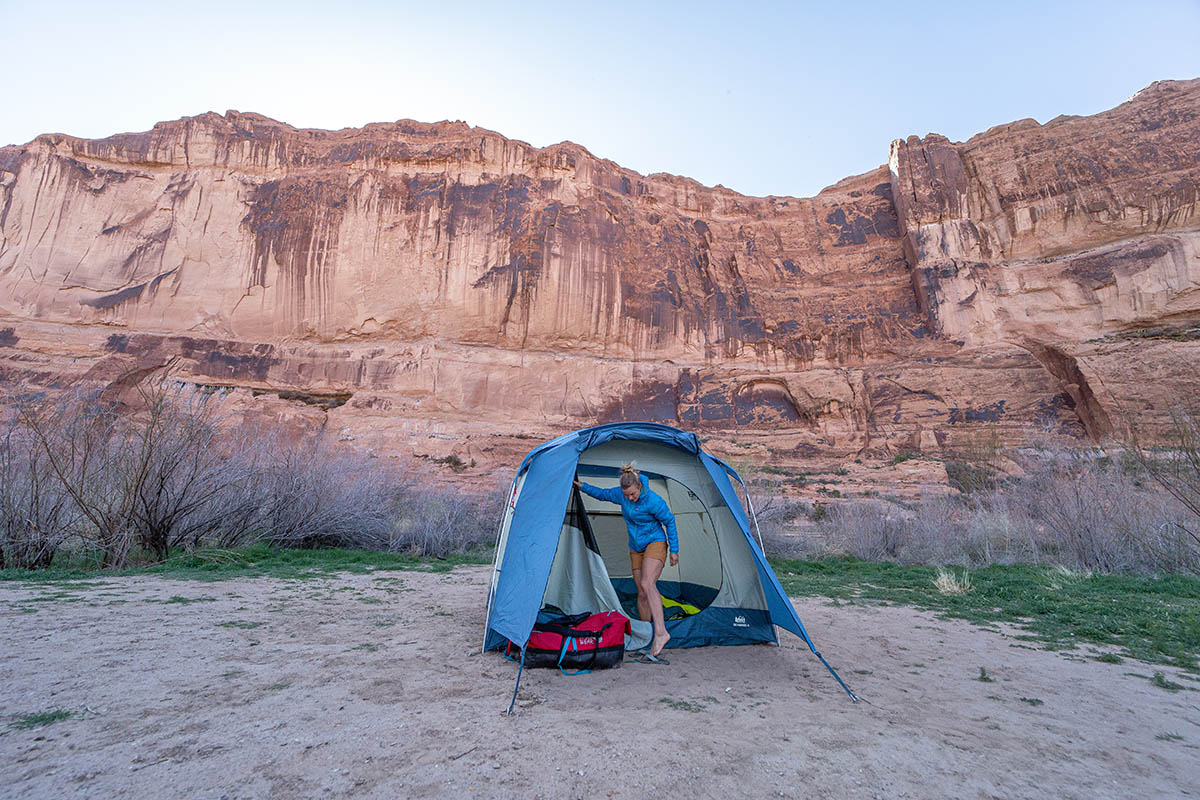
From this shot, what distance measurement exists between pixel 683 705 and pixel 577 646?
38.3 inches

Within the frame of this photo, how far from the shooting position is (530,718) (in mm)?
3174

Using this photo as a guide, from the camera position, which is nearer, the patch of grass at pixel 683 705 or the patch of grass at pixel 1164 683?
the patch of grass at pixel 683 705

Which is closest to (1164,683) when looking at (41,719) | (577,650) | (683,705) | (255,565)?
(683,705)

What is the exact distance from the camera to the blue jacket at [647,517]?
461 centimetres

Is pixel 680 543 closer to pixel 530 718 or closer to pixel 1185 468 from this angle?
pixel 530 718

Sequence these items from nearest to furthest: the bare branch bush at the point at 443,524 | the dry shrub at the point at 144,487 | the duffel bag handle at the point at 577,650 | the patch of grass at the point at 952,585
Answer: the duffel bag handle at the point at 577,650 → the dry shrub at the point at 144,487 → the patch of grass at the point at 952,585 → the bare branch bush at the point at 443,524

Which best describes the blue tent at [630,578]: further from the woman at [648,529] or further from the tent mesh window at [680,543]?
the woman at [648,529]

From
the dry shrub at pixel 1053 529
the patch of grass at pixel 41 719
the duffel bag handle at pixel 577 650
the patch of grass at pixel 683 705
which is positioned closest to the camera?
the patch of grass at pixel 41 719

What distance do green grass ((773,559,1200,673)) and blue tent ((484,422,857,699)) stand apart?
2.79 m

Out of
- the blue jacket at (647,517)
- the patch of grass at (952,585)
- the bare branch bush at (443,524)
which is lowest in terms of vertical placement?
the bare branch bush at (443,524)

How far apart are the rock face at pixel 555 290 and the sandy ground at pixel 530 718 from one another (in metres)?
20.0

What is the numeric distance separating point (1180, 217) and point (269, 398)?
44597mm

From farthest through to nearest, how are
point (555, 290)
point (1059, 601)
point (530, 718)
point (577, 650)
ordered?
point (555, 290), point (1059, 601), point (577, 650), point (530, 718)

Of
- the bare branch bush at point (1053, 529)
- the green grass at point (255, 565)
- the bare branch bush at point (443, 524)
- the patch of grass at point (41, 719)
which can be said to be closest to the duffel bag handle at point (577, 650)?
the patch of grass at point (41, 719)
